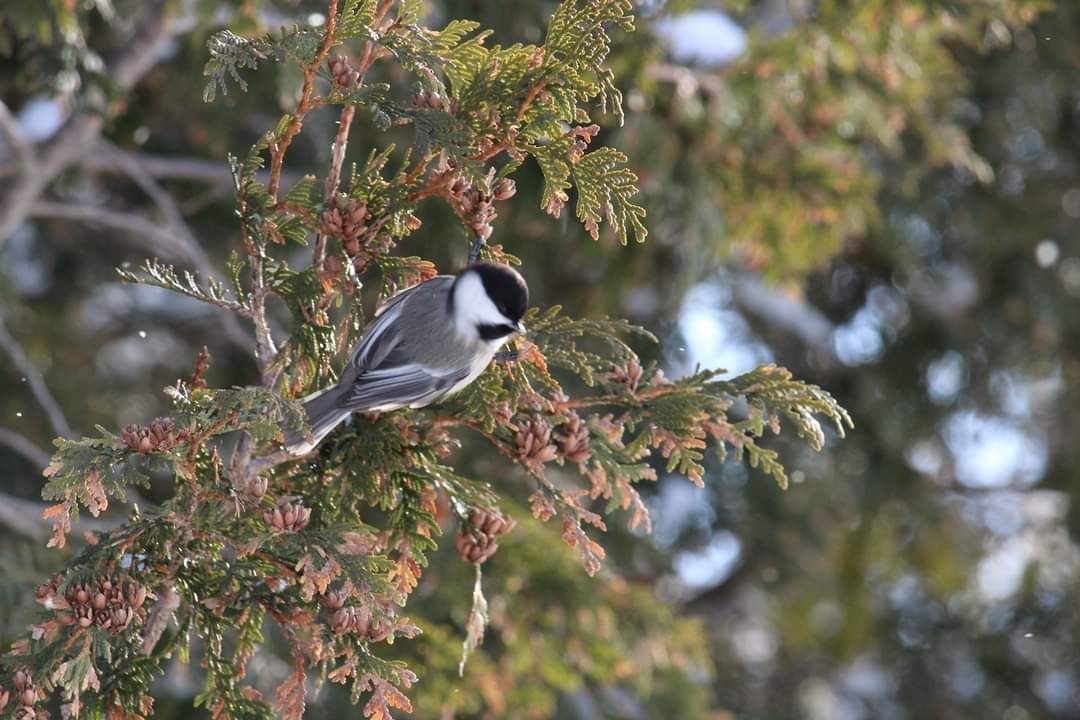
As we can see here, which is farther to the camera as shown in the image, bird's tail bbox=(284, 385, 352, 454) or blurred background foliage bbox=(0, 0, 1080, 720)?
blurred background foliage bbox=(0, 0, 1080, 720)

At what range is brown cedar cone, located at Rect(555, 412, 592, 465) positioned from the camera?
89.7 inches

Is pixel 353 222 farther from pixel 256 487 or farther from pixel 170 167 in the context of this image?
pixel 170 167

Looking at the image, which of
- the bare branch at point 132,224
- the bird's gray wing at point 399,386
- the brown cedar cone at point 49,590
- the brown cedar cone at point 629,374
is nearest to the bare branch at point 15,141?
the bare branch at point 132,224

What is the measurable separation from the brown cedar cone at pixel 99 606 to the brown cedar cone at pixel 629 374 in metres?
0.97

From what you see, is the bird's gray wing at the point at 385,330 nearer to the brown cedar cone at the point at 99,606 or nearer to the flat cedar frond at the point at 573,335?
the flat cedar frond at the point at 573,335

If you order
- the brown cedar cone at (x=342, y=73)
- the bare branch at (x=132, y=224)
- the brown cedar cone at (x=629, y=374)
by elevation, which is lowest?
the bare branch at (x=132, y=224)

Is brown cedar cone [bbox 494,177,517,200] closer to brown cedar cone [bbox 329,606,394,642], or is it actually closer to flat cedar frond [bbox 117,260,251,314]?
flat cedar frond [bbox 117,260,251,314]

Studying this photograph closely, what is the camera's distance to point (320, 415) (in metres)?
2.26

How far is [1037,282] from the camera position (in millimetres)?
5996

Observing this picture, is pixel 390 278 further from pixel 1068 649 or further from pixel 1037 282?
pixel 1068 649

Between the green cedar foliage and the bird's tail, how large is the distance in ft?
0.14

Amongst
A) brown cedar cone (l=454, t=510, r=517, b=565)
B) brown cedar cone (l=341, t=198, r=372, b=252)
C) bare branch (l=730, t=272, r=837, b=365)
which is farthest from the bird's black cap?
bare branch (l=730, t=272, r=837, b=365)

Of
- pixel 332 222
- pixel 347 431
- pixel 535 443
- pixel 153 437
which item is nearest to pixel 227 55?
pixel 332 222

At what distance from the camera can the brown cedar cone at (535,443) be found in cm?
225
